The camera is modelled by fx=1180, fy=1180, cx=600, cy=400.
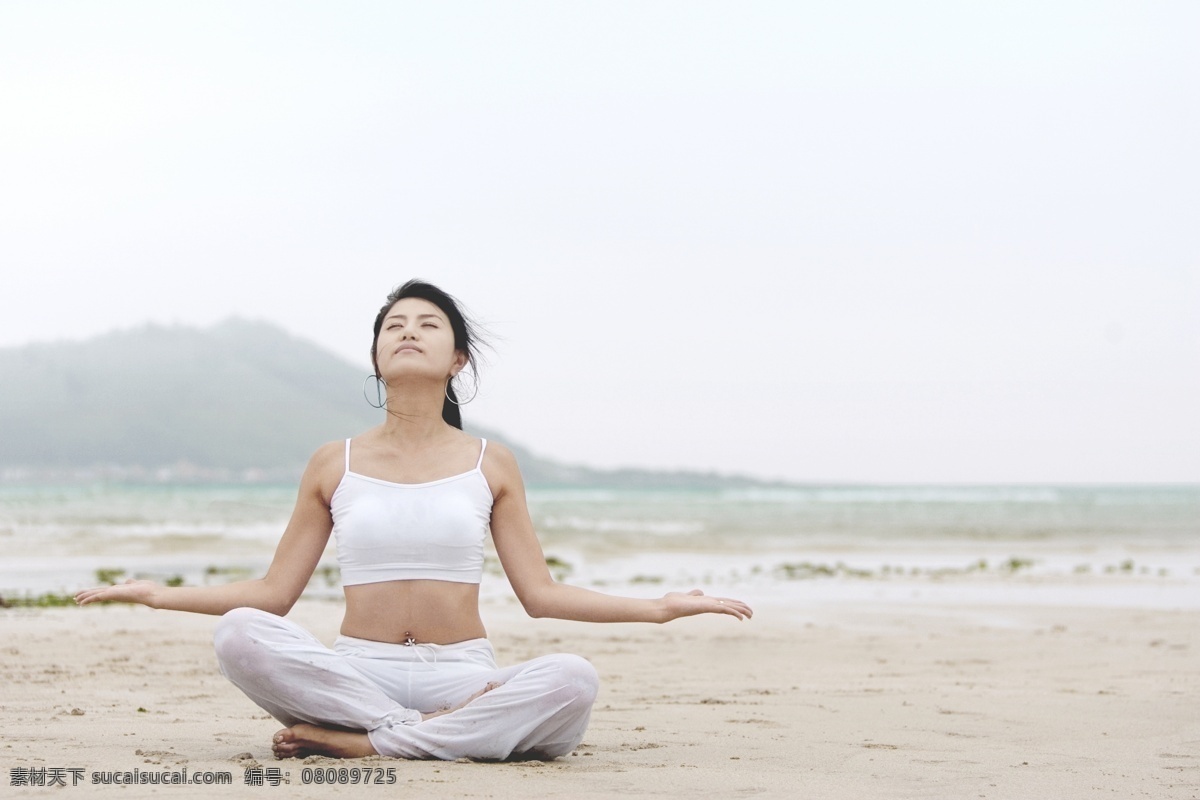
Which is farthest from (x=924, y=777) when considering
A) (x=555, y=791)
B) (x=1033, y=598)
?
(x=1033, y=598)

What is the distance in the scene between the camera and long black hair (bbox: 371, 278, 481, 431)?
451cm

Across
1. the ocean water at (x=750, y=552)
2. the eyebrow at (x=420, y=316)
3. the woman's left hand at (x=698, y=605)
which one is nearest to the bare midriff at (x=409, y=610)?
the woman's left hand at (x=698, y=605)

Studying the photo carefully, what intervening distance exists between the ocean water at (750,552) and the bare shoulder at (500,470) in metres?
8.47

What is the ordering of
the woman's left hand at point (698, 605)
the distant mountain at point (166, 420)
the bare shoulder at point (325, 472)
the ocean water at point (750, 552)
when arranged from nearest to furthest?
1. the woman's left hand at point (698, 605)
2. the bare shoulder at point (325, 472)
3. the ocean water at point (750, 552)
4. the distant mountain at point (166, 420)

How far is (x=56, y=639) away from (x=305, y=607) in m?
2.73

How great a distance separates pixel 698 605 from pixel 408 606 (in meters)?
1.02

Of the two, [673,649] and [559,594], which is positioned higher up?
[559,594]

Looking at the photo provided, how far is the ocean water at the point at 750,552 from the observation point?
13820 millimetres

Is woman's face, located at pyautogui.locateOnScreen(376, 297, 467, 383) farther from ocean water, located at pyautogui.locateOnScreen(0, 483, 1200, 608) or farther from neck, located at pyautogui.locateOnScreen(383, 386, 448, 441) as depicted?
ocean water, located at pyautogui.locateOnScreen(0, 483, 1200, 608)

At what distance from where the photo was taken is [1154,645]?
8688mm

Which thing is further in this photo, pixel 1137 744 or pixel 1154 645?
pixel 1154 645

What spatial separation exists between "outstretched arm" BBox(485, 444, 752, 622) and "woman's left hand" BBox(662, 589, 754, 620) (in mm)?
22

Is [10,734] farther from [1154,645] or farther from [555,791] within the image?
[1154,645]

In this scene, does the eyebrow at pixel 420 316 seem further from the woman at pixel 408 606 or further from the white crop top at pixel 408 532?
the white crop top at pixel 408 532
